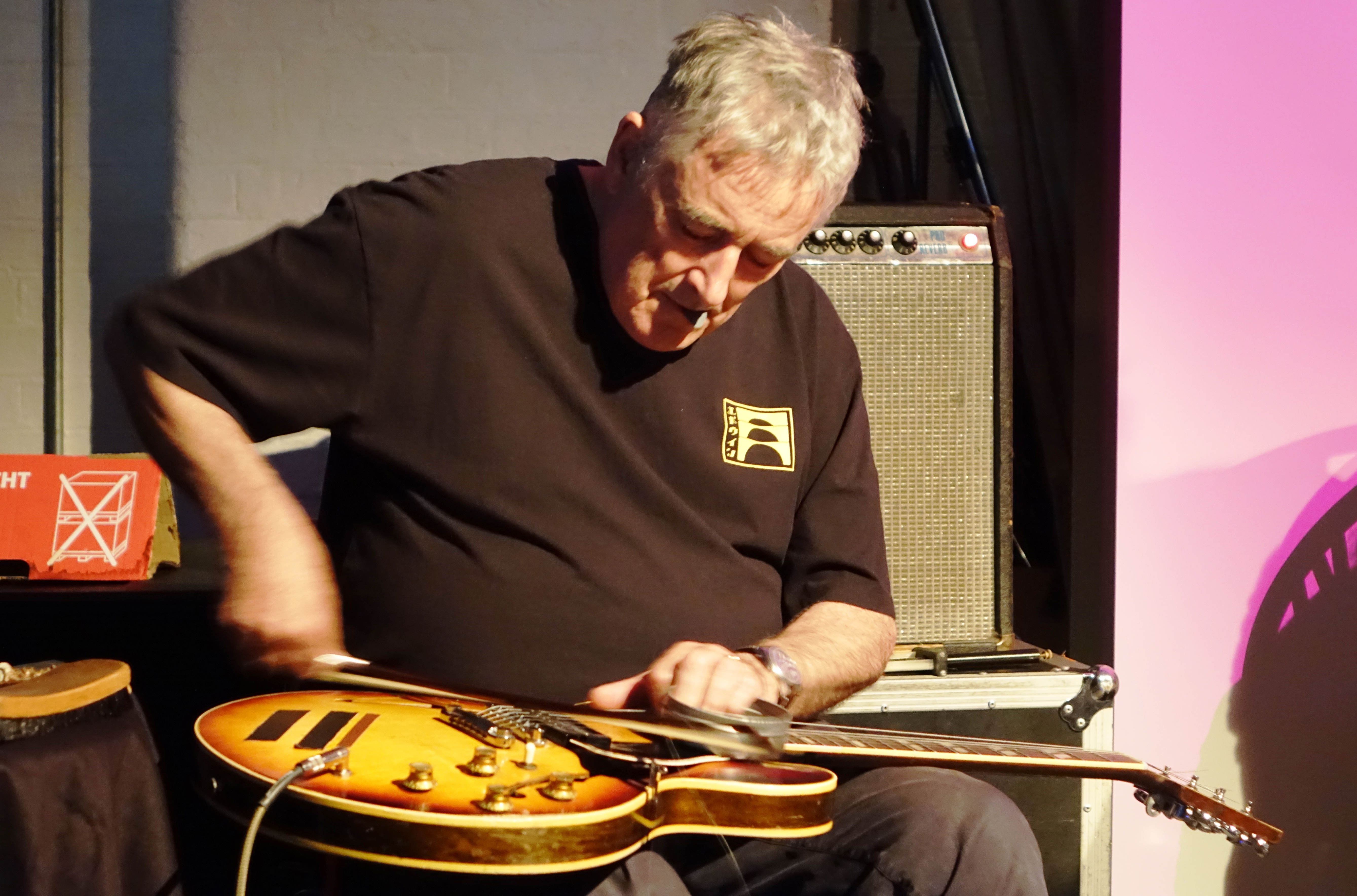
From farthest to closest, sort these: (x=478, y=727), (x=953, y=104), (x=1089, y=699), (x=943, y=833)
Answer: (x=953, y=104), (x=1089, y=699), (x=943, y=833), (x=478, y=727)

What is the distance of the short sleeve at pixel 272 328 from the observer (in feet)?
4.09

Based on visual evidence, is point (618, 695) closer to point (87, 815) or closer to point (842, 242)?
point (87, 815)

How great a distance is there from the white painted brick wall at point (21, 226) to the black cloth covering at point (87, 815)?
141 cm

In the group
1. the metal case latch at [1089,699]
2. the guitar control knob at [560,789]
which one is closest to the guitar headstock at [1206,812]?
the metal case latch at [1089,699]

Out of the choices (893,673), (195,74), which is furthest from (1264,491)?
(195,74)

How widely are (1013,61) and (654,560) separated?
5.72 feet

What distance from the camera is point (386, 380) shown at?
1.33m

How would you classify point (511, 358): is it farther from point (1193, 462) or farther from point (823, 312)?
point (1193, 462)

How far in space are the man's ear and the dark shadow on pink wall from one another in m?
1.36

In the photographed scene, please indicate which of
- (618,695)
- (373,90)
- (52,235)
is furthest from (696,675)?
(52,235)

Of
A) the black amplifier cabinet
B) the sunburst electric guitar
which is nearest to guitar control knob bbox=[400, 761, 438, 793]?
the sunburst electric guitar

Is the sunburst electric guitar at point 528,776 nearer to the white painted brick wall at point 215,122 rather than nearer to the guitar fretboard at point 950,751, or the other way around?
the guitar fretboard at point 950,751

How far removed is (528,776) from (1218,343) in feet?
5.02

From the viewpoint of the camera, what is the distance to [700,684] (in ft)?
3.78
